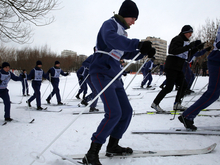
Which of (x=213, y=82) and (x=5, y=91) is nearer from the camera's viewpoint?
(x=213, y=82)

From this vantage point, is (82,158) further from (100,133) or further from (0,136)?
(0,136)

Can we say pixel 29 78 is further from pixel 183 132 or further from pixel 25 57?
pixel 25 57

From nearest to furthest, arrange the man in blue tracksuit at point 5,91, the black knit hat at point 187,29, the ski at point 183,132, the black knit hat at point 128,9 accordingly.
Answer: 1. the black knit hat at point 128,9
2. the ski at point 183,132
3. the black knit hat at point 187,29
4. the man in blue tracksuit at point 5,91

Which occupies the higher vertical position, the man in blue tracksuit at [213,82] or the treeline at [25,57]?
the man in blue tracksuit at [213,82]

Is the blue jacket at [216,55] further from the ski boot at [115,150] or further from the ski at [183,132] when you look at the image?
the ski boot at [115,150]

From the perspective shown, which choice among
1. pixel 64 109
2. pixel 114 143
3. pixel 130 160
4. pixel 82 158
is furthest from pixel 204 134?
pixel 64 109

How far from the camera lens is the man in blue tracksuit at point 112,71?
162cm

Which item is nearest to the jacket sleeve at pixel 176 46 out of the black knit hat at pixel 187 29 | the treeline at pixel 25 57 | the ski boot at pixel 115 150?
the black knit hat at pixel 187 29

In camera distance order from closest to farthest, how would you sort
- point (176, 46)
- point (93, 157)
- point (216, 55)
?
point (93, 157) < point (216, 55) < point (176, 46)

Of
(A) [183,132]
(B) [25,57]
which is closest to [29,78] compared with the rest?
(A) [183,132]

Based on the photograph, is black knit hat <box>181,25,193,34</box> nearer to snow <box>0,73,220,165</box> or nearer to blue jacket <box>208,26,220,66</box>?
blue jacket <box>208,26,220,66</box>

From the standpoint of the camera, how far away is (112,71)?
1821 mm

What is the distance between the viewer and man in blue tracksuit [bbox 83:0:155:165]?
1.62 metres

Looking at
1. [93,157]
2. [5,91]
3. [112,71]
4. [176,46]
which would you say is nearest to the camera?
[93,157]
